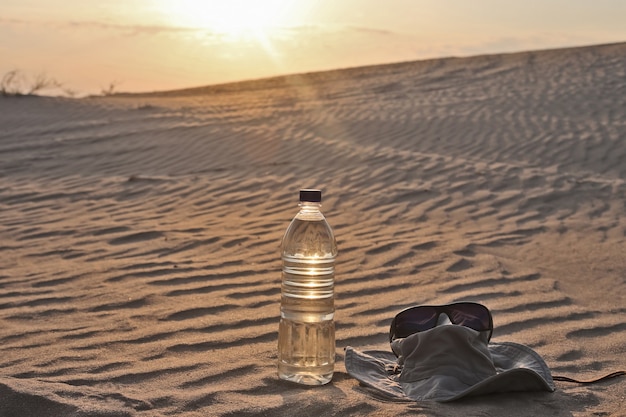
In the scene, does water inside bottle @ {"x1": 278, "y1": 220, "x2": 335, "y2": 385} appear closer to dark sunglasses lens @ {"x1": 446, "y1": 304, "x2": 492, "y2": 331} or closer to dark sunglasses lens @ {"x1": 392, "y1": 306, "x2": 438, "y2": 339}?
dark sunglasses lens @ {"x1": 392, "y1": 306, "x2": 438, "y2": 339}

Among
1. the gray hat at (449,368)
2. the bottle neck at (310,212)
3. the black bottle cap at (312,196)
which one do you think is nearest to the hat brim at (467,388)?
the gray hat at (449,368)

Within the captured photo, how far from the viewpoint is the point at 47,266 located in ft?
20.4

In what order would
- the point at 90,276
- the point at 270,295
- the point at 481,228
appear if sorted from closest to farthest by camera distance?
1. the point at 270,295
2. the point at 90,276
3. the point at 481,228

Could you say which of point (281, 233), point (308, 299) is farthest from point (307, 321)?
point (281, 233)

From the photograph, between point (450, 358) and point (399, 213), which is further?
point (399, 213)

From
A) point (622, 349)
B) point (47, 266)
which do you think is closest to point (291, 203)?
point (47, 266)

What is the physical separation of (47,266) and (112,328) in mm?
1672

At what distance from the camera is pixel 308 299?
4.13m

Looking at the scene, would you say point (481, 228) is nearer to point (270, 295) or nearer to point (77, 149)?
point (270, 295)

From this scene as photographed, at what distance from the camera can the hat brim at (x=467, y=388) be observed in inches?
141

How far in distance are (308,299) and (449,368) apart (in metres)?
0.75

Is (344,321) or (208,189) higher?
(208,189)

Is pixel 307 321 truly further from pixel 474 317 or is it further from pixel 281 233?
pixel 281 233

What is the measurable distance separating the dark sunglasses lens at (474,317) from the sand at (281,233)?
396 millimetres
